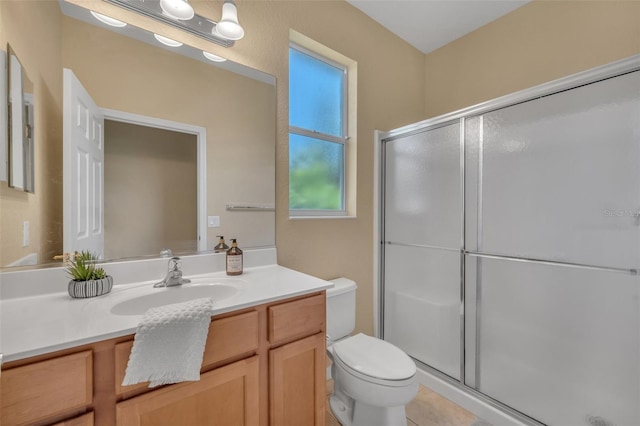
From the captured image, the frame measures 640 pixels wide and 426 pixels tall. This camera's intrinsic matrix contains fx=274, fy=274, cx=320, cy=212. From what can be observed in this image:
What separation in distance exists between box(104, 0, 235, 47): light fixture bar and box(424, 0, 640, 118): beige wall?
1901 millimetres

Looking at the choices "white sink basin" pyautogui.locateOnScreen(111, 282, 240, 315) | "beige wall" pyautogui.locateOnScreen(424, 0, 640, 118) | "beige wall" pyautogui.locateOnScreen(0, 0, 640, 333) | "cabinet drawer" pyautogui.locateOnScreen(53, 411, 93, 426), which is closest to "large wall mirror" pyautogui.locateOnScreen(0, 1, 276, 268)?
"beige wall" pyautogui.locateOnScreen(0, 0, 640, 333)

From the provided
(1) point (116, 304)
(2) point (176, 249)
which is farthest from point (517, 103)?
(1) point (116, 304)

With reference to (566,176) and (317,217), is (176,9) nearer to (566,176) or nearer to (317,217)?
(317,217)

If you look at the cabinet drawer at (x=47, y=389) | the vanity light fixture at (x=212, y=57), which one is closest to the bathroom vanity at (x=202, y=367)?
the cabinet drawer at (x=47, y=389)

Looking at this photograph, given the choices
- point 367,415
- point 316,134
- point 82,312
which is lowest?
point 367,415

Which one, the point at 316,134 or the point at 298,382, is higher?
the point at 316,134

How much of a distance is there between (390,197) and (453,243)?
0.58m

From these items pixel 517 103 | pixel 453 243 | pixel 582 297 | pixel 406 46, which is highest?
pixel 406 46

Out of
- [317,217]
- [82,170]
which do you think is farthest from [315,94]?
[82,170]

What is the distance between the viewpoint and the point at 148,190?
1282 millimetres

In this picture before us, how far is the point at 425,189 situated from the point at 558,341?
108cm

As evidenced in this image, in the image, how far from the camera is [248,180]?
1550 millimetres

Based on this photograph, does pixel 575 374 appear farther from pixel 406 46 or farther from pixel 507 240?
pixel 406 46

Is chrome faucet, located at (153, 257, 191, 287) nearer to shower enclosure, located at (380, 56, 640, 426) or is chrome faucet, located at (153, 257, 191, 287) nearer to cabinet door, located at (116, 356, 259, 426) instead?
cabinet door, located at (116, 356, 259, 426)
